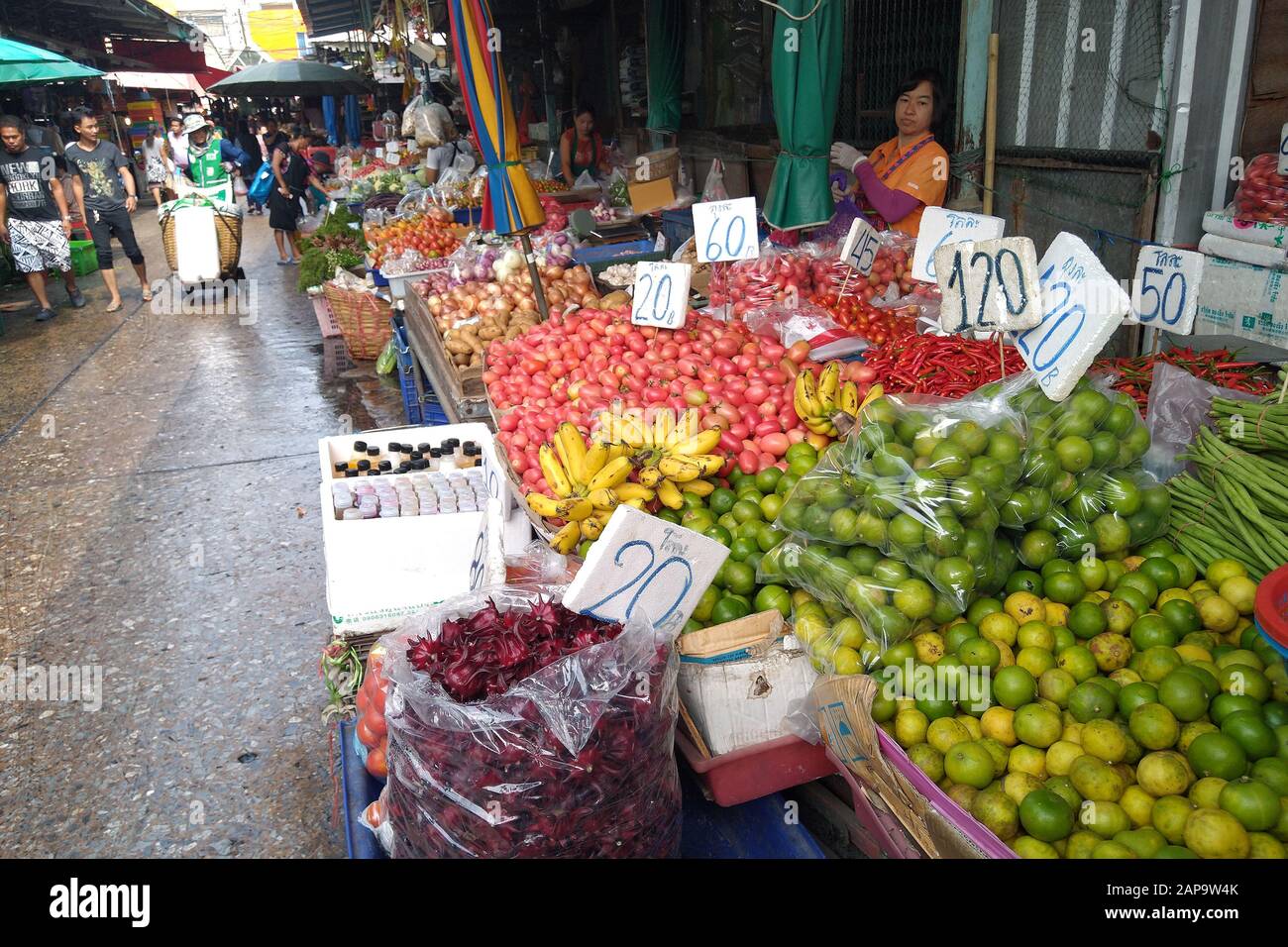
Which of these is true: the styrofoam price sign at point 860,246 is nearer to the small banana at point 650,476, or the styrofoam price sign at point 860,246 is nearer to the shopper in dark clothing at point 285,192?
the small banana at point 650,476

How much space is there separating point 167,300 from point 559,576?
34.9 feet

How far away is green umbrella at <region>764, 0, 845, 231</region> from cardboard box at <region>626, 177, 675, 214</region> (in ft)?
9.07

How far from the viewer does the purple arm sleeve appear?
5.08 meters

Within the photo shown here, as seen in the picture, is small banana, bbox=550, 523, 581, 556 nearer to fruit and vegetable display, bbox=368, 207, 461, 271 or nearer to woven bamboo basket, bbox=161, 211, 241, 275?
fruit and vegetable display, bbox=368, 207, 461, 271

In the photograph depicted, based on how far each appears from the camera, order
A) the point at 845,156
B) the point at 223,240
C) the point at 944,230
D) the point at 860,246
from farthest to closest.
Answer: the point at 223,240
the point at 845,156
the point at 860,246
the point at 944,230

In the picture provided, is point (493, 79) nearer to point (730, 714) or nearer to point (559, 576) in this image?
point (559, 576)

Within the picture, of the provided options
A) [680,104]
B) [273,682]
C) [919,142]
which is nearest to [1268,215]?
[919,142]

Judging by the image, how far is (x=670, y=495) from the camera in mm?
2871

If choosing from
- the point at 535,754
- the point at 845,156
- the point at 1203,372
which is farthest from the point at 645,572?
the point at 845,156

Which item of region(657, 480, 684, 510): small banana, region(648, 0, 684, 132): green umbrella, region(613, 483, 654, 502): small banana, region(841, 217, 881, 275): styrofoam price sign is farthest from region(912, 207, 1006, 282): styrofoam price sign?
region(648, 0, 684, 132): green umbrella

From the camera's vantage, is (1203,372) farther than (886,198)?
No

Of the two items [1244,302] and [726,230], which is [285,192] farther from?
[1244,302]

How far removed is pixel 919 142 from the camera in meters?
5.06

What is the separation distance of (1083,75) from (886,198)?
45.9 inches
